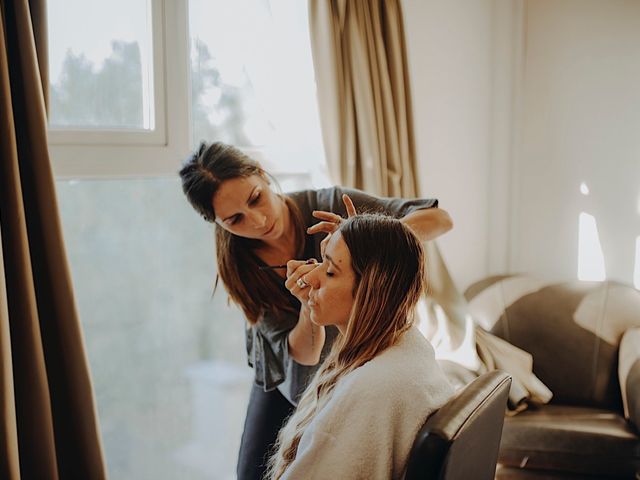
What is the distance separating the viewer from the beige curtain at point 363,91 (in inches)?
89.1

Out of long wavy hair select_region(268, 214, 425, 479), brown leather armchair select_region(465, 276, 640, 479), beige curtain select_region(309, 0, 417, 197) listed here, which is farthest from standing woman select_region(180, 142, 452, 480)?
brown leather armchair select_region(465, 276, 640, 479)

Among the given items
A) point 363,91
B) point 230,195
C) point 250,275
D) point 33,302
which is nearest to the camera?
point 33,302

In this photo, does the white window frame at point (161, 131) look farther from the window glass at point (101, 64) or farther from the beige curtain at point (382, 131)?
the beige curtain at point (382, 131)

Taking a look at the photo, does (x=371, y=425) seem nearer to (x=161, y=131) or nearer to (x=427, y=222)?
(x=427, y=222)

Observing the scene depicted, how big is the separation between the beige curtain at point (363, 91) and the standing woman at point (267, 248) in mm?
531

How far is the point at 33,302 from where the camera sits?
1422 millimetres

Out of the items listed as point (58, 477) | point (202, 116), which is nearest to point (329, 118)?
point (202, 116)

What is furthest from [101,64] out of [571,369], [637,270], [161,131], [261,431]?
[637,270]

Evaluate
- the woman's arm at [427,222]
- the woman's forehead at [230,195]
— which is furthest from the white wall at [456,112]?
the woman's forehead at [230,195]

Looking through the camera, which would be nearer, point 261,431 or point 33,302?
point 33,302

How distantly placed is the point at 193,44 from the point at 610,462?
1807 millimetres

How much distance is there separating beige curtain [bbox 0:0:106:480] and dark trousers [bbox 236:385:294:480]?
0.44 m

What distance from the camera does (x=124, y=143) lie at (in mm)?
1896

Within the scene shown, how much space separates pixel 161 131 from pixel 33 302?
726 millimetres
